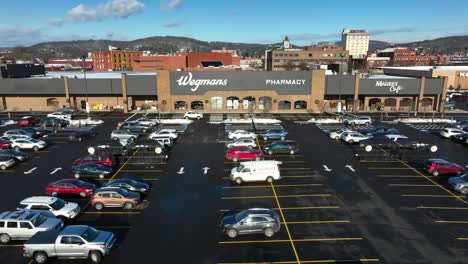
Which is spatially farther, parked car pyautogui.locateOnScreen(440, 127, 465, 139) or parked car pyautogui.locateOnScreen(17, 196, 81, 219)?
parked car pyautogui.locateOnScreen(440, 127, 465, 139)

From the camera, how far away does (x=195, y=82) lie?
59062mm

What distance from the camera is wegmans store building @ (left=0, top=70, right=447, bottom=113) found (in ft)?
194

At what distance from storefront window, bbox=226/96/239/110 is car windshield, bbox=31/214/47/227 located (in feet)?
143

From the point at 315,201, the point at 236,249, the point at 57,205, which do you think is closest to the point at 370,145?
the point at 315,201

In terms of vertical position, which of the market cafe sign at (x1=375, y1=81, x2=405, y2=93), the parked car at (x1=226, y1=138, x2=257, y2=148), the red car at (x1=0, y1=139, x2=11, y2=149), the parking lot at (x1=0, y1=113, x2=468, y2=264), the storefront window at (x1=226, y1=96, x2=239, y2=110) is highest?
the market cafe sign at (x1=375, y1=81, x2=405, y2=93)

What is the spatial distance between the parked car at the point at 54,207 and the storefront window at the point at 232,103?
136 feet

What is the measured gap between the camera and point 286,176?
27.9 meters

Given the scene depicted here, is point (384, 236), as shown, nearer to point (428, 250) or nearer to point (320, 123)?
point (428, 250)

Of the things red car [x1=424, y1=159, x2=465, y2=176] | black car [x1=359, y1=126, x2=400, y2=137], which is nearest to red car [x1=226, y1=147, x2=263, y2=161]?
red car [x1=424, y1=159, x2=465, y2=176]

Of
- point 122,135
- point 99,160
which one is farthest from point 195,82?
point 99,160

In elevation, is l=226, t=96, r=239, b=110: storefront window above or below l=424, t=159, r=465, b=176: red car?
above

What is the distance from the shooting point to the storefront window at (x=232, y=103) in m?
60.4

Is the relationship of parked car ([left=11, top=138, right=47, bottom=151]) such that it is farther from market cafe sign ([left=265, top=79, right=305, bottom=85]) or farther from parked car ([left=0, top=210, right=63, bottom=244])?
market cafe sign ([left=265, top=79, right=305, bottom=85])

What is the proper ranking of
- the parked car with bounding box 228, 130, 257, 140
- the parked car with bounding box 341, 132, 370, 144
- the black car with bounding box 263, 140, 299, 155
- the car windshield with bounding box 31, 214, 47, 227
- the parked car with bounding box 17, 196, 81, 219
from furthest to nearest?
the parked car with bounding box 228, 130, 257, 140
the parked car with bounding box 341, 132, 370, 144
the black car with bounding box 263, 140, 299, 155
the parked car with bounding box 17, 196, 81, 219
the car windshield with bounding box 31, 214, 47, 227
